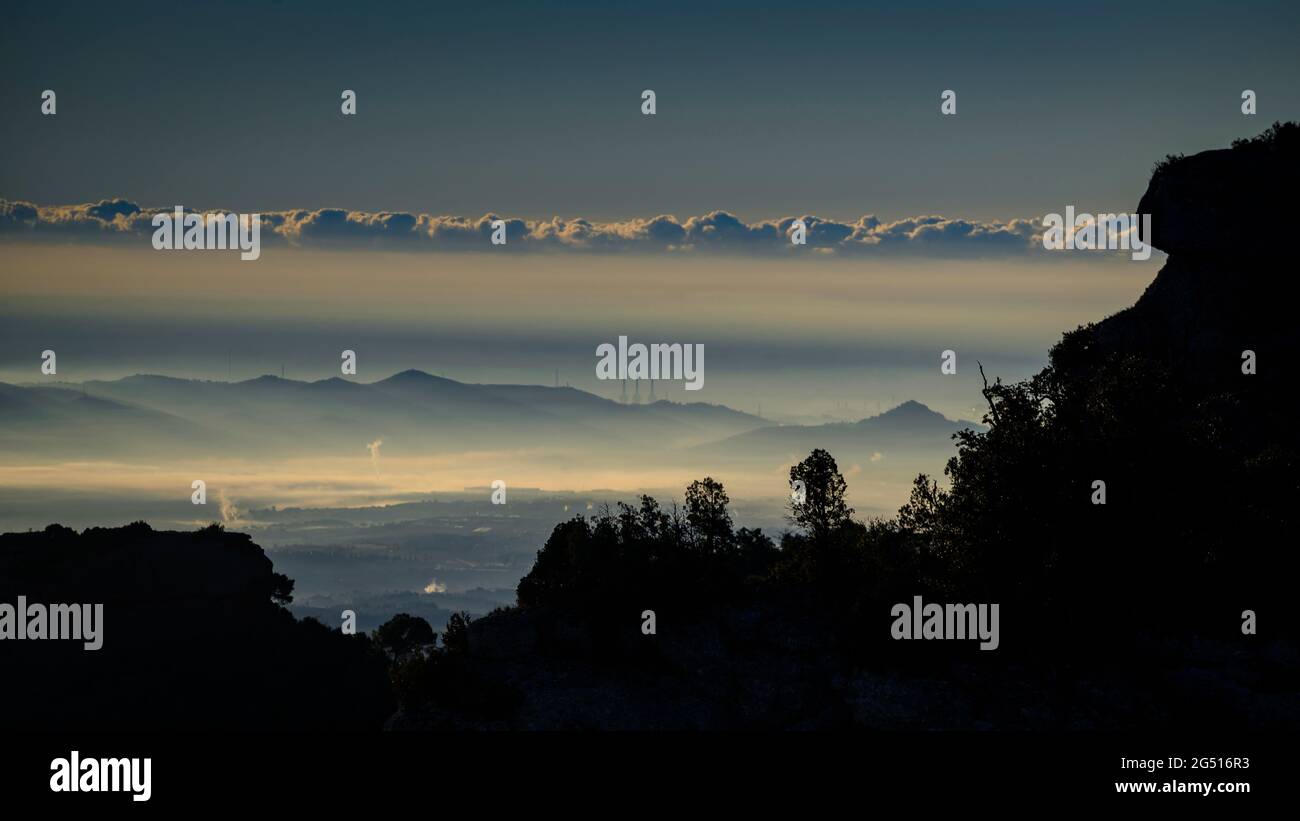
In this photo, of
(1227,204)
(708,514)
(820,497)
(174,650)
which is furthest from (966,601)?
(174,650)

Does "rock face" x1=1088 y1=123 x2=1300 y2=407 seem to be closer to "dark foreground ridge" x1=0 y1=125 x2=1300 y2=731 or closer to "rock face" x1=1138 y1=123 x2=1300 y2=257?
"rock face" x1=1138 y1=123 x2=1300 y2=257

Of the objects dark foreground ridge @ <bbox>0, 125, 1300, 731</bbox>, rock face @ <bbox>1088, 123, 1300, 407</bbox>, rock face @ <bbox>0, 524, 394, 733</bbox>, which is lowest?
rock face @ <bbox>0, 524, 394, 733</bbox>

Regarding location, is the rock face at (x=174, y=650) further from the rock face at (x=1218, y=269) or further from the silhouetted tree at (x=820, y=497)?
the rock face at (x=1218, y=269)

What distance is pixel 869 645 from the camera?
47.5 meters

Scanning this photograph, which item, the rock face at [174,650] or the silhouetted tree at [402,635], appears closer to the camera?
the rock face at [174,650]

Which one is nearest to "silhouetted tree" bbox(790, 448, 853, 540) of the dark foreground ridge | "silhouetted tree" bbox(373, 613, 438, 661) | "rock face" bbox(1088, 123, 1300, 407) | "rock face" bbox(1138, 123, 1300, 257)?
the dark foreground ridge

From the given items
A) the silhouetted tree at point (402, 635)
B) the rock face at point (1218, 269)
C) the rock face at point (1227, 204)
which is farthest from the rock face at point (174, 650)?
the rock face at point (1227, 204)

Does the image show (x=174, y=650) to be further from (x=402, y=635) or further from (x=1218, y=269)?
(x=1218, y=269)

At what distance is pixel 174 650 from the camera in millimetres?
113625

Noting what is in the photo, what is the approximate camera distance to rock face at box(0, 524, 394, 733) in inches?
4008

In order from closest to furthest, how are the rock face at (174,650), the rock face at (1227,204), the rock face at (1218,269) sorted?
the rock face at (1218,269), the rock face at (1227,204), the rock face at (174,650)

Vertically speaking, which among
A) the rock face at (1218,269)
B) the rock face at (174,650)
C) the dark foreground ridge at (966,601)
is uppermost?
the rock face at (1218,269)

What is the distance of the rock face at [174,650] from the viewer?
334 feet
